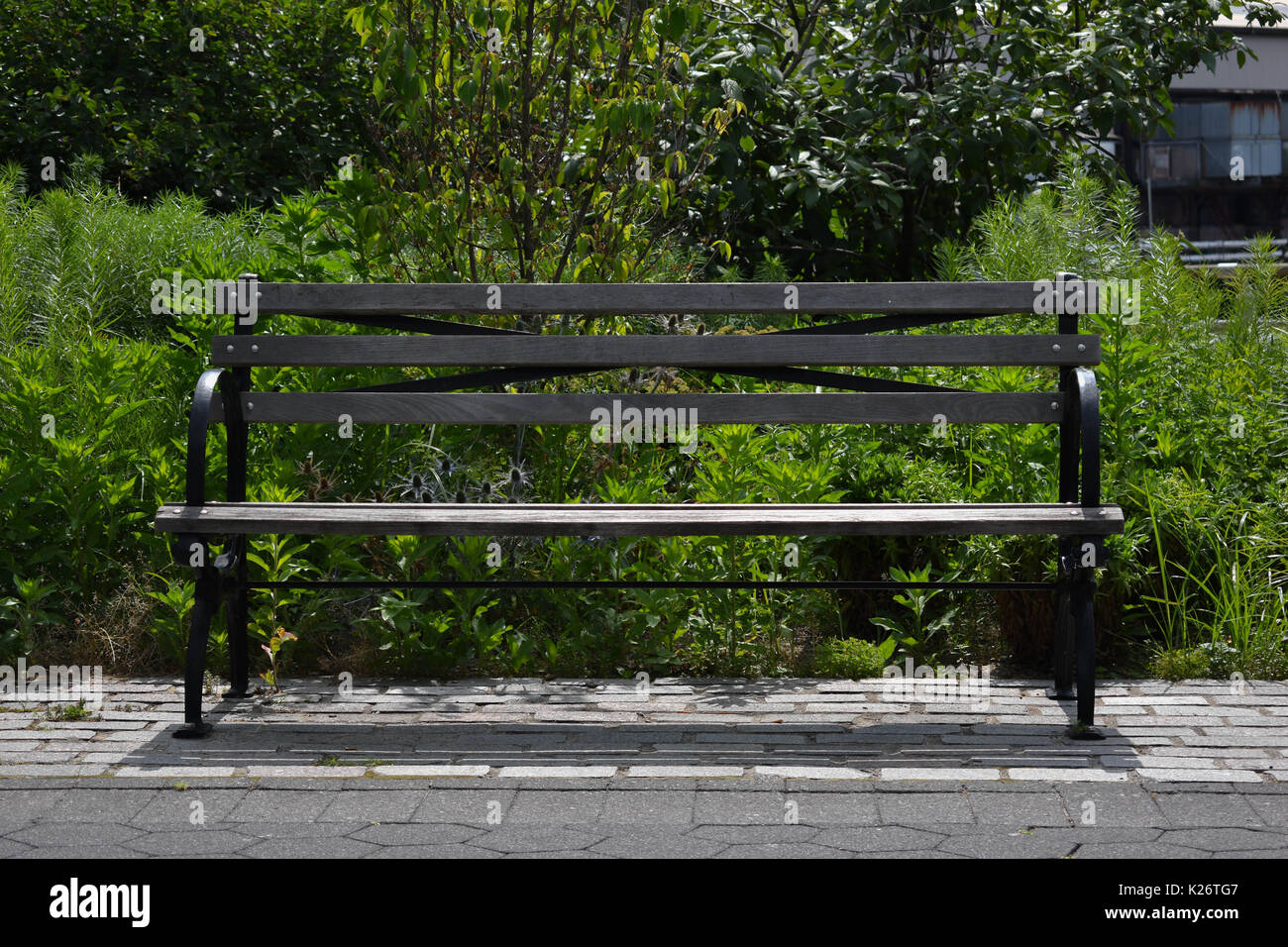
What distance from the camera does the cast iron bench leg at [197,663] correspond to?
4.16 m

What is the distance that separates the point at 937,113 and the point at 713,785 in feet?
17.5

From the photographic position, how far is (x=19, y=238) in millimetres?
7148

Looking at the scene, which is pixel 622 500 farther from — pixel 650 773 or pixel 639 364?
pixel 650 773

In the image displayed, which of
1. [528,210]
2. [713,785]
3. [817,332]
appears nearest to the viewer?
[713,785]

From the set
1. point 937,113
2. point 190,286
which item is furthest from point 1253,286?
point 190,286

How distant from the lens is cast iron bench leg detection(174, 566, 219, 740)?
4.16 metres

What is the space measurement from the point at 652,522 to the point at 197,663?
1406mm

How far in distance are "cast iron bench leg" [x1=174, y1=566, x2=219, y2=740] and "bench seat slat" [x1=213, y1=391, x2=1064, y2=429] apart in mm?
603

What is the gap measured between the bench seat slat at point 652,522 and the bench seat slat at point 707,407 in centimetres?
35

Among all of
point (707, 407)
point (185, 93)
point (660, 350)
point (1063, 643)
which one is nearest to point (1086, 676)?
point (1063, 643)

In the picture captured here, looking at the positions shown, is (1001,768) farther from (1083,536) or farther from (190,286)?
(190,286)

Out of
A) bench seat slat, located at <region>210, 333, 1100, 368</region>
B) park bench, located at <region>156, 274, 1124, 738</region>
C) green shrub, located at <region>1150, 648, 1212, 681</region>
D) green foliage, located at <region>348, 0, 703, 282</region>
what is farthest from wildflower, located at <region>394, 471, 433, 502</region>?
green shrub, located at <region>1150, 648, 1212, 681</region>

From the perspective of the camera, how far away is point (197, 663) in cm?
418

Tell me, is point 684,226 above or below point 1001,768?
above
